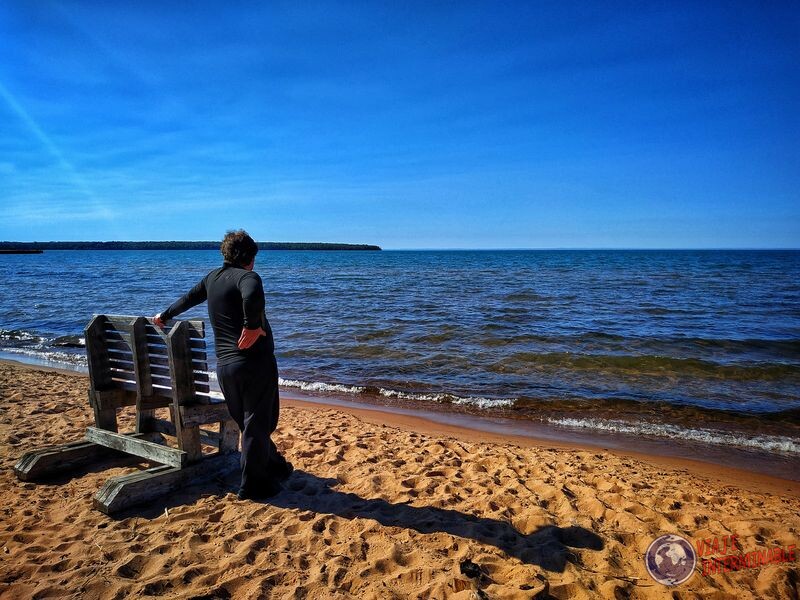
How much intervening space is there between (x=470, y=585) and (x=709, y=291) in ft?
101

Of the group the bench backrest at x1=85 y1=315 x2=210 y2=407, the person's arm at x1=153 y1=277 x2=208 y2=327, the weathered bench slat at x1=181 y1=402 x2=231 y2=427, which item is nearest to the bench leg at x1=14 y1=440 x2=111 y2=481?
the bench backrest at x1=85 y1=315 x2=210 y2=407

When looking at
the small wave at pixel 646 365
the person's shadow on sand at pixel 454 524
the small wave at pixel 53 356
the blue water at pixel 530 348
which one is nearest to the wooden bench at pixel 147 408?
the person's shadow on sand at pixel 454 524

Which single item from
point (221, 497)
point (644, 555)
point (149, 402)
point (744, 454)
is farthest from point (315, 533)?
point (744, 454)

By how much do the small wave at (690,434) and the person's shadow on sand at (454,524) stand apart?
413cm

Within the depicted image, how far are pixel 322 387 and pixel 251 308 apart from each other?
265 inches

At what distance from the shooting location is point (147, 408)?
16.0 ft

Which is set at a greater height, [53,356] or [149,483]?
[149,483]

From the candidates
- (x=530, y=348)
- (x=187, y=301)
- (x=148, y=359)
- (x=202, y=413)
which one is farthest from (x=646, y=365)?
(x=148, y=359)

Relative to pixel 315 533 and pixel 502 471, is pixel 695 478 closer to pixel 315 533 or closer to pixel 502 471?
pixel 502 471

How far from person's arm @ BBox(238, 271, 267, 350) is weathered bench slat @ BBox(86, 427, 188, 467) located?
63.3 inches

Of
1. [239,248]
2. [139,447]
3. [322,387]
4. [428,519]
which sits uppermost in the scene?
[239,248]

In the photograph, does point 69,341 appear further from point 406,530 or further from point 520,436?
point 406,530

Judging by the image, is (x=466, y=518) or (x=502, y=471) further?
(x=502, y=471)

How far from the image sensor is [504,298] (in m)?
24.2
